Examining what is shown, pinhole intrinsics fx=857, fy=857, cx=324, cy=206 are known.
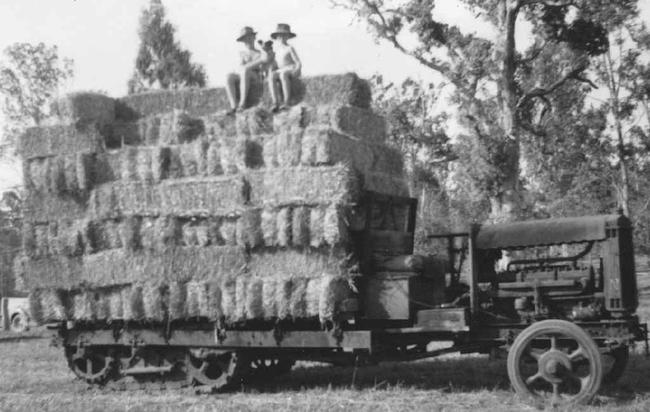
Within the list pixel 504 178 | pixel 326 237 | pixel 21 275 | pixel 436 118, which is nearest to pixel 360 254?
pixel 326 237

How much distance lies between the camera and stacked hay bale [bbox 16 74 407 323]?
10.9 metres

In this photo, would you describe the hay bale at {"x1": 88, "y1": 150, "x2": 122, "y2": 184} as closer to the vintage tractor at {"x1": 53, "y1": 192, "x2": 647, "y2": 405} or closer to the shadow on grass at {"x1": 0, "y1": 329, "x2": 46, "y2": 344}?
the vintage tractor at {"x1": 53, "y1": 192, "x2": 647, "y2": 405}

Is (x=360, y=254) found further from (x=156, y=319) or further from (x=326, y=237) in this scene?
(x=156, y=319)

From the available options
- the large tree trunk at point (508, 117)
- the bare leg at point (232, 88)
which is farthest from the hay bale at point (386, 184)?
the large tree trunk at point (508, 117)

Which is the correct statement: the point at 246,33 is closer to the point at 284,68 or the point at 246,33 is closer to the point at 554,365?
the point at 284,68

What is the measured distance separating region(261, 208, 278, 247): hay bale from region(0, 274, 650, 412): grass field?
6.50 feet

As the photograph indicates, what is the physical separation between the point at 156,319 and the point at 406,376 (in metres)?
3.81

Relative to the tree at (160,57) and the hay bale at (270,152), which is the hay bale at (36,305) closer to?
the hay bale at (270,152)

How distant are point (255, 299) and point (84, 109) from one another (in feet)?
13.4

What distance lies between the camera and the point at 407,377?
1268 centimetres

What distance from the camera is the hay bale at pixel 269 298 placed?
1093 cm

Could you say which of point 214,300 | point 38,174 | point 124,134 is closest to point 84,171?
point 38,174

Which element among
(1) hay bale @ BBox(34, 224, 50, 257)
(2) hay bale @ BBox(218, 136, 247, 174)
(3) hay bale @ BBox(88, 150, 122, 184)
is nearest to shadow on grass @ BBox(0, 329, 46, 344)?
(1) hay bale @ BBox(34, 224, 50, 257)

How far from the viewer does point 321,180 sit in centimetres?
1086
